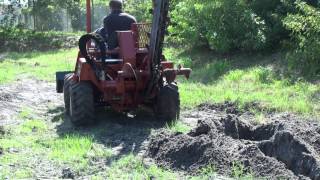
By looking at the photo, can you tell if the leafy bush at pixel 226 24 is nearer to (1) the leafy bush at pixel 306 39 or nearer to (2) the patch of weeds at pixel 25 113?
(1) the leafy bush at pixel 306 39

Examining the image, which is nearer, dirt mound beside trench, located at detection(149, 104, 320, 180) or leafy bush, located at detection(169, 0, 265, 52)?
dirt mound beside trench, located at detection(149, 104, 320, 180)

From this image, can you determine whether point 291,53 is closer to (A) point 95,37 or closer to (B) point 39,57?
(A) point 95,37

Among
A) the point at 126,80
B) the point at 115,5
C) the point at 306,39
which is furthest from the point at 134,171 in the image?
the point at 306,39

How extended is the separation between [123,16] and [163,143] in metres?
3.20

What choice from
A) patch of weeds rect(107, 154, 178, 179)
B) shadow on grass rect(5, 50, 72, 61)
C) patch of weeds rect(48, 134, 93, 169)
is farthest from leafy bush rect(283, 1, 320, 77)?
shadow on grass rect(5, 50, 72, 61)

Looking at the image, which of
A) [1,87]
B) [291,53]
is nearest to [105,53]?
[1,87]

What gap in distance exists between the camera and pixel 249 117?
10.0m

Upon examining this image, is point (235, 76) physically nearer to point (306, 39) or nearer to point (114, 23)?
point (306, 39)

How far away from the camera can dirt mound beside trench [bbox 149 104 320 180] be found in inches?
240

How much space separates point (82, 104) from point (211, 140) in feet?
9.43

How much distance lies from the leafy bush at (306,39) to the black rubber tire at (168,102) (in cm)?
468

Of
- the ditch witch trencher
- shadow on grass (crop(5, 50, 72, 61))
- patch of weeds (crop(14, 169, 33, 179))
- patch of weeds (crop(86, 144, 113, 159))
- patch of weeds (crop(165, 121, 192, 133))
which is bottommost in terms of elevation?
shadow on grass (crop(5, 50, 72, 61))

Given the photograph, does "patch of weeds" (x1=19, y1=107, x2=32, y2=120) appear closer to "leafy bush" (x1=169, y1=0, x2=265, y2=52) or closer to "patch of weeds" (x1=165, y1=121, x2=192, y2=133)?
"patch of weeds" (x1=165, y1=121, x2=192, y2=133)

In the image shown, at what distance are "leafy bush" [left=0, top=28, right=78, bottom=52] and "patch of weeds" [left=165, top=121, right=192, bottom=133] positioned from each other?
18.2 metres
